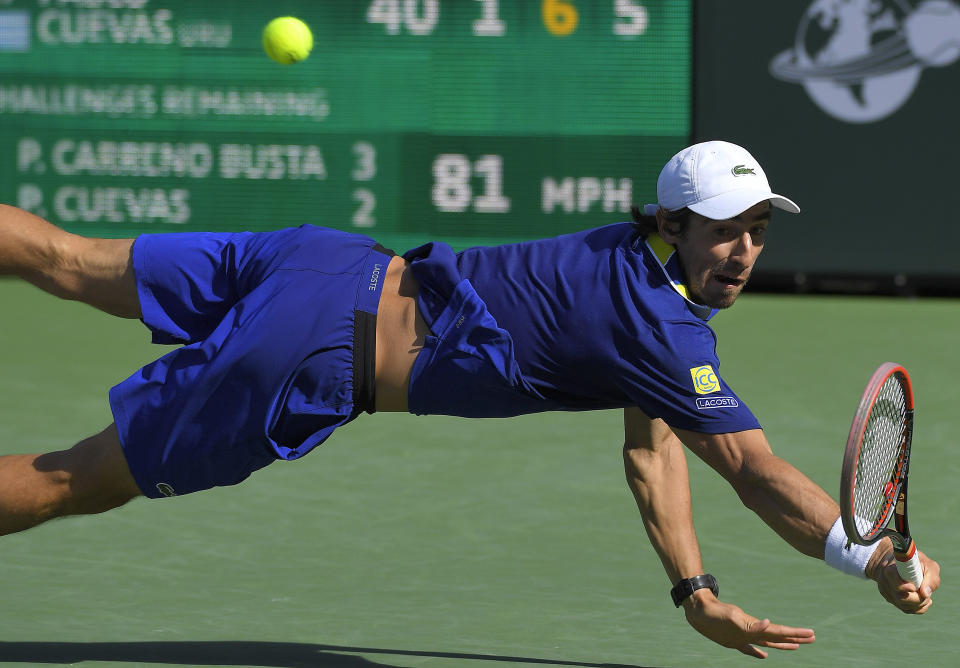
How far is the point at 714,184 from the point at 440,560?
5.75 ft

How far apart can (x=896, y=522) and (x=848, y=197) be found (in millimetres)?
6704

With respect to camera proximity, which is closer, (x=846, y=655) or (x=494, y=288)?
(x=494, y=288)

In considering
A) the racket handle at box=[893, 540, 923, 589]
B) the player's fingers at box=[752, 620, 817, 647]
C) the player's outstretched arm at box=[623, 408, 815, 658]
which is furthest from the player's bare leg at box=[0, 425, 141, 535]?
the racket handle at box=[893, 540, 923, 589]

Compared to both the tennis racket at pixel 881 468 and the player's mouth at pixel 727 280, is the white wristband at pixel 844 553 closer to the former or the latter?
the tennis racket at pixel 881 468

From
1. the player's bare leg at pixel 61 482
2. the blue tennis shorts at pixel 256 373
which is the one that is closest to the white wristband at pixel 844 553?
the blue tennis shorts at pixel 256 373

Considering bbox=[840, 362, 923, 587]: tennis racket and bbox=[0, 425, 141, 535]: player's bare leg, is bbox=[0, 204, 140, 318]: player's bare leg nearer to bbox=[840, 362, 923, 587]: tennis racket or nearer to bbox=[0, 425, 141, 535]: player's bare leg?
bbox=[0, 425, 141, 535]: player's bare leg

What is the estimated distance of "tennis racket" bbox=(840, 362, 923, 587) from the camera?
10.5 feet

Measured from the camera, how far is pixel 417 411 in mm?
3826

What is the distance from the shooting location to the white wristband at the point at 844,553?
136 inches

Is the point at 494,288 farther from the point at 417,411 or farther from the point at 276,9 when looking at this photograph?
the point at 276,9

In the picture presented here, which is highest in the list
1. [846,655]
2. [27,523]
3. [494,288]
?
[494,288]

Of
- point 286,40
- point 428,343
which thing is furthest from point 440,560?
point 286,40

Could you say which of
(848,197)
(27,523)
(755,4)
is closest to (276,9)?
(755,4)

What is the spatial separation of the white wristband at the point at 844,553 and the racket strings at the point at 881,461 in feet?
0.20
